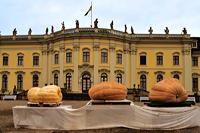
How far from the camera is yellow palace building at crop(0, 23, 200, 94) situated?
125 ft

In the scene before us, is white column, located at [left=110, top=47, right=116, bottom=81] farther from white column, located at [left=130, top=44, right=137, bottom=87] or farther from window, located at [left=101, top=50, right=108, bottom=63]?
white column, located at [left=130, top=44, right=137, bottom=87]

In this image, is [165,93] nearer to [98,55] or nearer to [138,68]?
[98,55]

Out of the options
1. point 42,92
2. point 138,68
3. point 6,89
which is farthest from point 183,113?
point 6,89

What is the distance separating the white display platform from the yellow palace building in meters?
28.3

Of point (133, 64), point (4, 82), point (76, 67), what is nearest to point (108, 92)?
point (76, 67)

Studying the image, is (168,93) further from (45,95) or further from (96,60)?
(96,60)

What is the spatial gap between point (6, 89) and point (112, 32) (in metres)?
17.5

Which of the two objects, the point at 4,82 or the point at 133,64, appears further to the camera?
the point at 4,82

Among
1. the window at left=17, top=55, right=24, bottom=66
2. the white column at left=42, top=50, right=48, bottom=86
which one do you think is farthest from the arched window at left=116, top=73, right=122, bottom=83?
the window at left=17, top=55, right=24, bottom=66

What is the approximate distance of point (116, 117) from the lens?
9.23 meters

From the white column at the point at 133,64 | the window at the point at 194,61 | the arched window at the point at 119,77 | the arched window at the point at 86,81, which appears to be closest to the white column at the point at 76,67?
the arched window at the point at 86,81

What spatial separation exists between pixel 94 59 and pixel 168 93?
28.6 meters

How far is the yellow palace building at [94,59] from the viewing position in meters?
38.0

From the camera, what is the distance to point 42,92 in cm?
995
